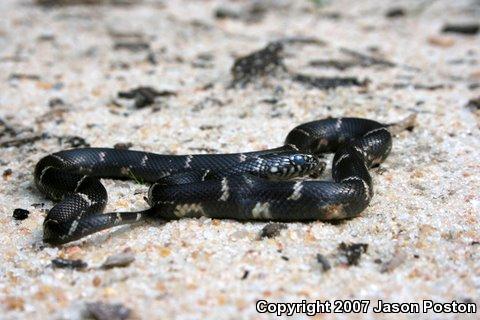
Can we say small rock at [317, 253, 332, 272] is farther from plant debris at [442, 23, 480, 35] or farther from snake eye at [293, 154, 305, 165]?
plant debris at [442, 23, 480, 35]

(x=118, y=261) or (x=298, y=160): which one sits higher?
(x=298, y=160)

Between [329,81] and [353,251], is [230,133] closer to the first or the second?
[329,81]

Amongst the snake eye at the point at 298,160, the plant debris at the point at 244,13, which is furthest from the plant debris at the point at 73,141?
the plant debris at the point at 244,13

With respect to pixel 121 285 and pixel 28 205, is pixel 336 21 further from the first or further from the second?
A: pixel 121 285

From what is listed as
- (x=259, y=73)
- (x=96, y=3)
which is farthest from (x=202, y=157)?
(x=96, y=3)

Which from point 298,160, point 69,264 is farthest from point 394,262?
point 69,264
